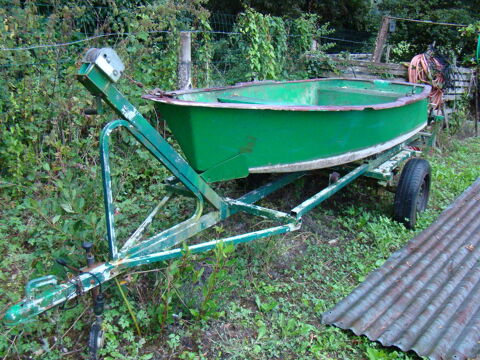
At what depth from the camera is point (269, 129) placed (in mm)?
3000

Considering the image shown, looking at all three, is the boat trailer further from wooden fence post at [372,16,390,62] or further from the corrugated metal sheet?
wooden fence post at [372,16,390,62]

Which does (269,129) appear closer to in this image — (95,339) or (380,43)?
(95,339)

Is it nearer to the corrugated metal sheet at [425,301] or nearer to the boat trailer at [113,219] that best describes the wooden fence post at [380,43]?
the corrugated metal sheet at [425,301]

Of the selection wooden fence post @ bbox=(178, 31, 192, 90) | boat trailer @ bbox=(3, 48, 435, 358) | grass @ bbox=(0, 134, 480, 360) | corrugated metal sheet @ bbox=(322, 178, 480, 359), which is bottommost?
corrugated metal sheet @ bbox=(322, 178, 480, 359)

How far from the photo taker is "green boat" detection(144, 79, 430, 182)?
269 centimetres

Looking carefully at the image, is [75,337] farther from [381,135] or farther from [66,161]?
[381,135]

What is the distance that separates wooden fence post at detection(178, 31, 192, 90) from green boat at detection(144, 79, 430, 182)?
969 millimetres

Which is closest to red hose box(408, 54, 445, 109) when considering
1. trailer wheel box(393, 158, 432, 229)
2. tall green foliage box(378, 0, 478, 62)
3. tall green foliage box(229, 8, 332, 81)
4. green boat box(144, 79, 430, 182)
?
tall green foliage box(229, 8, 332, 81)

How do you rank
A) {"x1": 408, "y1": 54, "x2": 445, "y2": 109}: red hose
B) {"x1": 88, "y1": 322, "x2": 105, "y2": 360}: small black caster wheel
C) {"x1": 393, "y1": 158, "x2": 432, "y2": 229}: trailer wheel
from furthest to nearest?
{"x1": 408, "y1": 54, "x2": 445, "y2": 109}: red hose → {"x1": 393, "y1": 158, "x2": 432, "y2": 229}: trailer wheel → {"x1": 88, "y1": 322, "x2": 105, "y2": 360}: small black caster wheel

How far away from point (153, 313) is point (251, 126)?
1.39 m

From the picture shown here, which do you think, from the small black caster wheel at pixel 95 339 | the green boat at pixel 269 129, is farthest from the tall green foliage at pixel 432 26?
the small black caster wheel at pixel 95 339

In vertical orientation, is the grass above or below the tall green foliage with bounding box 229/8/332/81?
below

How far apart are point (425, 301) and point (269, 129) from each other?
5.51 ft

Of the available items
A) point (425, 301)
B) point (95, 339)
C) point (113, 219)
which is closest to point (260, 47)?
point (425, 301)
